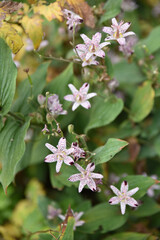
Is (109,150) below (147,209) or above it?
above

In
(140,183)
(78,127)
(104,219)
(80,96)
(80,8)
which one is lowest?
(104,219)

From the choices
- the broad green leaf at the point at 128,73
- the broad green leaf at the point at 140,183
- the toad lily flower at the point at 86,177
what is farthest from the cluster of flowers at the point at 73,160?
the broad green leaf at the point at 128,73

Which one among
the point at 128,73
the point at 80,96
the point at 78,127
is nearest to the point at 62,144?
the point at 80,96

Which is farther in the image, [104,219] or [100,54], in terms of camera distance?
[104,219]

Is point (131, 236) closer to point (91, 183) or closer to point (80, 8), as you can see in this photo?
point (91, 183)

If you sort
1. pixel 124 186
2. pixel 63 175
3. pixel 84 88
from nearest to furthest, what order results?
pixel 124 186 → pixel 84 88 → pixel 63 175

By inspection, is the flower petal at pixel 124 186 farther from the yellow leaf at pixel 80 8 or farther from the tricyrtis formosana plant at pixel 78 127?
the yellow leaf at pixel 80 8

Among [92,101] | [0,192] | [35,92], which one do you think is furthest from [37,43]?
[0,192]
